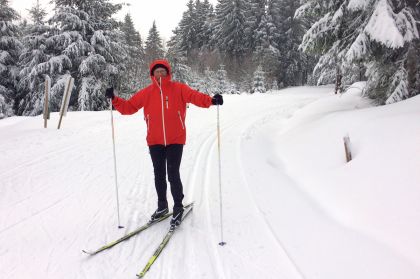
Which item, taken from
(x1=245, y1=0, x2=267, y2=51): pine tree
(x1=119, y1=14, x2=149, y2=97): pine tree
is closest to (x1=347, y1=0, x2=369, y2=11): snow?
(x1=119, y1=14, x2=149, y2=97): pine tree

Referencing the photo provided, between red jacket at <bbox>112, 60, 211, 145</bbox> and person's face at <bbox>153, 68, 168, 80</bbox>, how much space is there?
0.05m

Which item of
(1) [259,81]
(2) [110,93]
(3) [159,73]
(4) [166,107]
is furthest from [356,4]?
(1) [259,81]

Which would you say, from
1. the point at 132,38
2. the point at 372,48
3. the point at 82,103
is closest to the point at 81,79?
the point at 82,103

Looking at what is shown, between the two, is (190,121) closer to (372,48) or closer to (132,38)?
(372,48)

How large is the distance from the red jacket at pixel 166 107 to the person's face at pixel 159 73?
0.05 meters

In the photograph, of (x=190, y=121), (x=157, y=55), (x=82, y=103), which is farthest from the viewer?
(x=157, y=55)

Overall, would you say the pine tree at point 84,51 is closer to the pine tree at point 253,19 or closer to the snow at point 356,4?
the snow at point 356,4

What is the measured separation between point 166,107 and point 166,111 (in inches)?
2.1

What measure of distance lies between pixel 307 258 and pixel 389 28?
7021mm

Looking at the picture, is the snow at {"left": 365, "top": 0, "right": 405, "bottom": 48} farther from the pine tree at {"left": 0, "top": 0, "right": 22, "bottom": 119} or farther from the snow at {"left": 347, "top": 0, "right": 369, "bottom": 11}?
the pine tree at {"left": 0, "top": 0, "right": 22, "bottom": 119}

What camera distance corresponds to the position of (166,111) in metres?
4.93

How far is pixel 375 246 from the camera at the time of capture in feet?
13.9

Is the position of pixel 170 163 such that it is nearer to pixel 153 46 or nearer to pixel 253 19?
pixel 153 46

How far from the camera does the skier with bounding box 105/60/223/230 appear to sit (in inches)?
194
